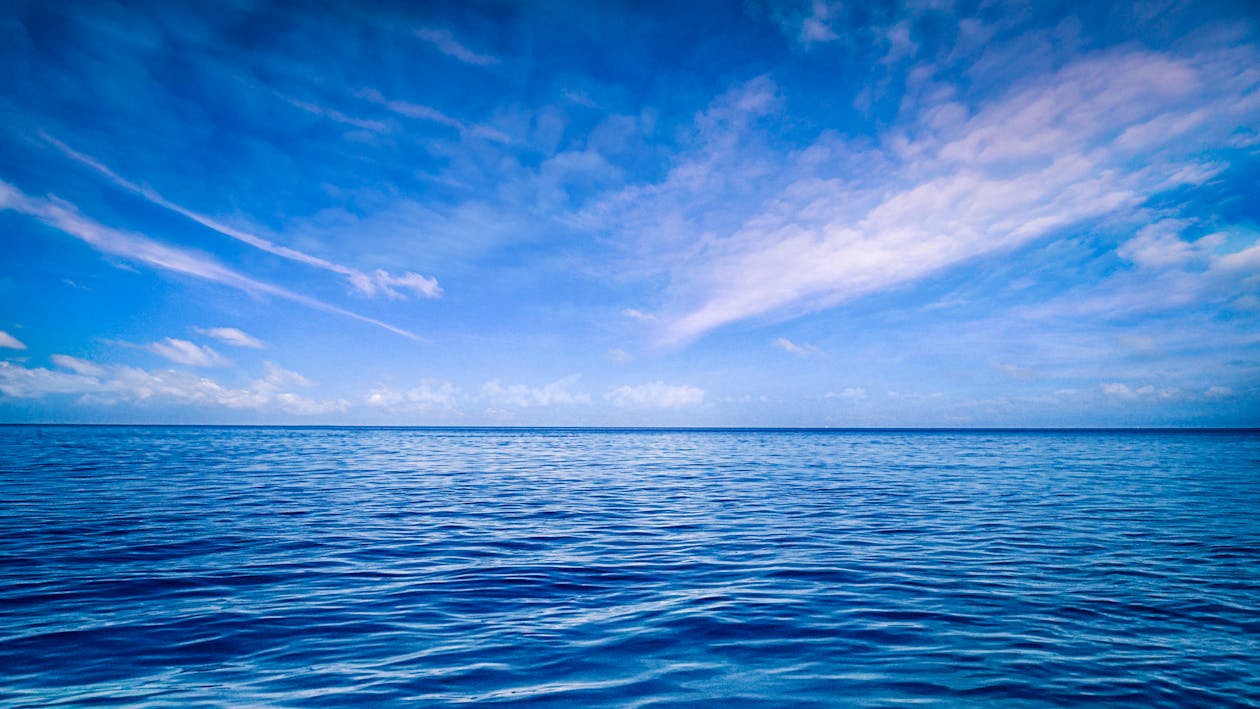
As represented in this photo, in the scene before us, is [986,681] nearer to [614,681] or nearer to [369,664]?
[614,681]

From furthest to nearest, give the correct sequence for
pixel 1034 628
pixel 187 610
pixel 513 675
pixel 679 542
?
1. pixel 679 542
2. pixel 187 610
3. pixel 1034 628
4. pixel 513 675

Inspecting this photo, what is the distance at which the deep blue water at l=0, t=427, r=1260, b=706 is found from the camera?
5516 millimetres

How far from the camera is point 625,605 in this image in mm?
8008

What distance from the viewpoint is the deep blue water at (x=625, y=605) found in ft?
18.1

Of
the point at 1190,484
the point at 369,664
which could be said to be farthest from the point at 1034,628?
the point at 1190,484

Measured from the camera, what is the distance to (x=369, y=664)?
5.97m

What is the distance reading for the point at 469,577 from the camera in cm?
960

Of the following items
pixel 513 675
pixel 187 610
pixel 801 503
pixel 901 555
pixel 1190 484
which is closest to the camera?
pixel 513 675

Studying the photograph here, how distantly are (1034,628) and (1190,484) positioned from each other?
28.6 metres

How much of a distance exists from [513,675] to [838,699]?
3255 mm

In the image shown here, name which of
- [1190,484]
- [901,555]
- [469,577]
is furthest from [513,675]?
[1190,484]

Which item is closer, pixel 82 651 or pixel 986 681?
pixel 986 681

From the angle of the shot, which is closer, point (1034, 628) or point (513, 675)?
point (513, 675)

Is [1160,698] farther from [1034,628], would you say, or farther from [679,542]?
[679,542]
